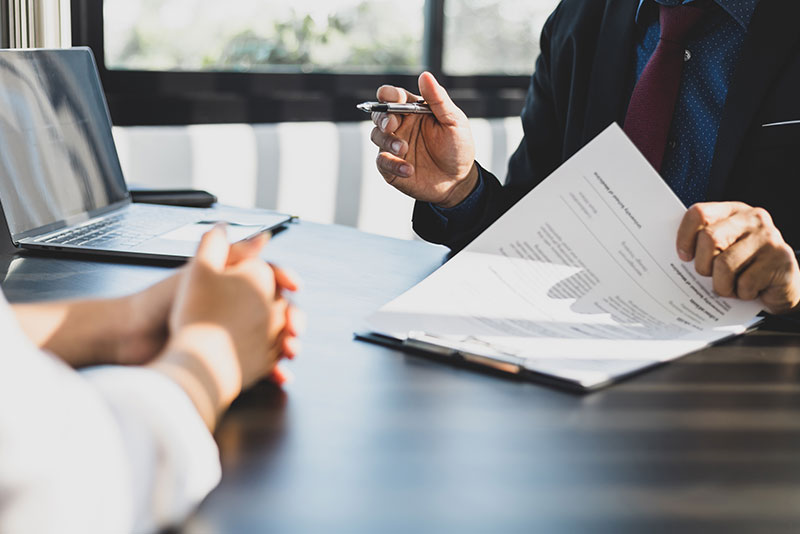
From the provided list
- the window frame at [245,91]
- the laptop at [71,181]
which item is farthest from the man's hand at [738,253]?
the window frame at [245,91]

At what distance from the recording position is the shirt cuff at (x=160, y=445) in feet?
1.54

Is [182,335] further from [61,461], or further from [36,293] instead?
[36,293]

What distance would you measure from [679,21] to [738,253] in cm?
60

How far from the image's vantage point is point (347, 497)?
50cm

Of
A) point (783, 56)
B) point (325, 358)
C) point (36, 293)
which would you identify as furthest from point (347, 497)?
point (783, 56)

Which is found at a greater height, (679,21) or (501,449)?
(679,21)

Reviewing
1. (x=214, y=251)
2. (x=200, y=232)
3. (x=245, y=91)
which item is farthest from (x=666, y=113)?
(x=245, y=91)

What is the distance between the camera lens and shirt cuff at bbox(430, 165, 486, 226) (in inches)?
50.1

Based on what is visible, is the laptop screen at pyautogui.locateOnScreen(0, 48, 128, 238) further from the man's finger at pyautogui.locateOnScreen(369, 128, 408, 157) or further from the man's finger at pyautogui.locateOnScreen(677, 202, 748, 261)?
the man's finger at pyautogui.locateOnScreen(677, 202, 748, 261)

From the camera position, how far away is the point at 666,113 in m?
1.38

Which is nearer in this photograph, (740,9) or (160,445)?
(160,445)

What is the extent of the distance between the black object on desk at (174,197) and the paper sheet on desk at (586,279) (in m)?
0.66

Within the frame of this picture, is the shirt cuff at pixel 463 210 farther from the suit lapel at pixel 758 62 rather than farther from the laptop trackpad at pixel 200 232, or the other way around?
the suit lapel at pixel 758 62

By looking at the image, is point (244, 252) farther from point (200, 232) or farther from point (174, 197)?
point (174, 197)
